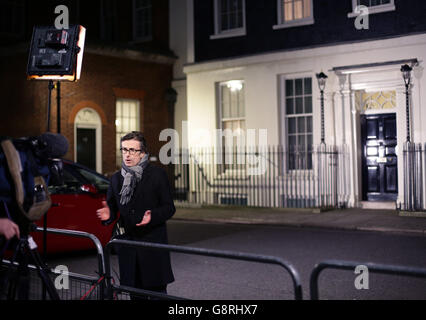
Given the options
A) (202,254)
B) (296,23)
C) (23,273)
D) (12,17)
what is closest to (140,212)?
(202,254)

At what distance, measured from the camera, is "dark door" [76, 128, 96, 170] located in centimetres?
1977

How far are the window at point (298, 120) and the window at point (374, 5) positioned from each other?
Result: 2.33 m

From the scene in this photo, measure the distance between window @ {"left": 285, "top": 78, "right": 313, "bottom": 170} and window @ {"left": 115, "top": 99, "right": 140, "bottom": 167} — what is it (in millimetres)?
6262

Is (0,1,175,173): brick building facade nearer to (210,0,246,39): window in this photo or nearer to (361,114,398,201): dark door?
(210,0,246,39): window

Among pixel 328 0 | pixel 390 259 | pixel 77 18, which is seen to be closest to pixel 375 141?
pixel 328 0

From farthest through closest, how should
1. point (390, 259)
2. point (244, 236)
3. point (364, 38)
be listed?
point (364, 38) → point (244, 236) → point (390, 259)

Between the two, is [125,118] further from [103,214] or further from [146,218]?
[146,218]

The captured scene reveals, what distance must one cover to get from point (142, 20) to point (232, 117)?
6.93 meters

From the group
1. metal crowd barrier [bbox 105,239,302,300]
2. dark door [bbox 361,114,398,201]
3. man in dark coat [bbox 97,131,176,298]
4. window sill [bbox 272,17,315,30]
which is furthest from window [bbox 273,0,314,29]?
metal crowd barrier [bbox 105,239,302,300]

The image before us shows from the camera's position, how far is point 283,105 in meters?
18.1

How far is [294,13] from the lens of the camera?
1797 centimetres

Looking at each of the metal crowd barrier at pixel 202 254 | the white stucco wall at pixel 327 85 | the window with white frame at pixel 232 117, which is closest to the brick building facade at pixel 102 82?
the white stucco wall at pixel 327 85

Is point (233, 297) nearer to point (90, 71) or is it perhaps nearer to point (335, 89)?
point (335, 89)
